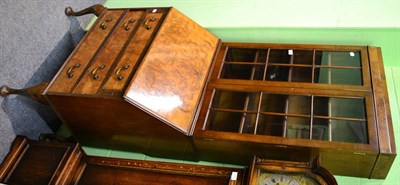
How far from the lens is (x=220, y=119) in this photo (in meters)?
1.82

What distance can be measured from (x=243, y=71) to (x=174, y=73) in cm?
43

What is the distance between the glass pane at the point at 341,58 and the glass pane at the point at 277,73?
0.20m

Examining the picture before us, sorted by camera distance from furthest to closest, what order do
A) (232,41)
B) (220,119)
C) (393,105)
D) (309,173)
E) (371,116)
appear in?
1. (232,41)
2. (393,105)
3. (220,119)
4. (371,116)
5. (309,173)

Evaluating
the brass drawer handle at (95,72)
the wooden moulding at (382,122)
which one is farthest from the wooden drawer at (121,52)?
the wooden moulding at (382,122)

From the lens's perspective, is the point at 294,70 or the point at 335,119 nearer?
the point at 335,119

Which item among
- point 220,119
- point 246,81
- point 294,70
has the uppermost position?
point 294,70

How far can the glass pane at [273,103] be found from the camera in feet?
5.96

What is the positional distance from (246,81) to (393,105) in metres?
0.79

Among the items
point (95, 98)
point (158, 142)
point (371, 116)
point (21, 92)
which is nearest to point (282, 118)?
point (371, 116)

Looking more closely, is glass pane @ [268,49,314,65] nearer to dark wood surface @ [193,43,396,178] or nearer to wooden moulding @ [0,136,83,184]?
dark wood surface @ [193,43,396,178]

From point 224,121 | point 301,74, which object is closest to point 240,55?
point 301,74

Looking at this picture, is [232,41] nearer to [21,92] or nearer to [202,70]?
[202,70]

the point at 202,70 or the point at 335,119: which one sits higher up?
the point at 202,70

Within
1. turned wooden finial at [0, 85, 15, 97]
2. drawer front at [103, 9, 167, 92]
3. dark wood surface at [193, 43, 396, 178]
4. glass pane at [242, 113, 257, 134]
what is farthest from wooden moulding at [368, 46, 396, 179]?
turned wooden finial at [0, 85, 15, 97]
